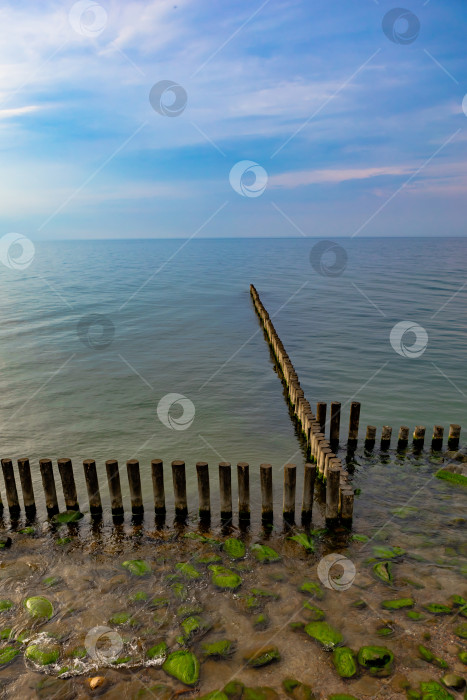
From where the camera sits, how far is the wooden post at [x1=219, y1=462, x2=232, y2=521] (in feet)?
34.4

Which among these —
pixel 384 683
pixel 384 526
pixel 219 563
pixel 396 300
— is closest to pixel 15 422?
pixel 219 563

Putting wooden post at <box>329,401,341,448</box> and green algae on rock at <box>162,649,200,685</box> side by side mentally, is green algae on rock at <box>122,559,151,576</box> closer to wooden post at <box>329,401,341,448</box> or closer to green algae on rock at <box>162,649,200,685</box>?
green algae on rock at <box>162,649,200,685</box>

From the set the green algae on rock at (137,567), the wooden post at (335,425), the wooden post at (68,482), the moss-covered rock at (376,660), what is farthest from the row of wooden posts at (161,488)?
the wooden post at (335,425)

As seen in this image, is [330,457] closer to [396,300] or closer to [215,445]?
[215,445]

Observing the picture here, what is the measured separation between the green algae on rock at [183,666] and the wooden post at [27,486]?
5394 mm

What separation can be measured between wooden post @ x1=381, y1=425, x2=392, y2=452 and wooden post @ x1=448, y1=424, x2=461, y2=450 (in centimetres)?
186

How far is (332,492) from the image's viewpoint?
34.8 ft

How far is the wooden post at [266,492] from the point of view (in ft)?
34.5

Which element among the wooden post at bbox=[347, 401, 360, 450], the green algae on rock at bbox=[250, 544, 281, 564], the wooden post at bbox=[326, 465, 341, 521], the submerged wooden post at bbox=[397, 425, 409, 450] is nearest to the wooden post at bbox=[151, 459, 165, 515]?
the green algae on rock at bbox=[250, 544, 281, 564]

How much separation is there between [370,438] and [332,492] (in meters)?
4.90

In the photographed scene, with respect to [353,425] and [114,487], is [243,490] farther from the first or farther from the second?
[353,425]

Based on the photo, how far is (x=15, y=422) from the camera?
60.5 ft

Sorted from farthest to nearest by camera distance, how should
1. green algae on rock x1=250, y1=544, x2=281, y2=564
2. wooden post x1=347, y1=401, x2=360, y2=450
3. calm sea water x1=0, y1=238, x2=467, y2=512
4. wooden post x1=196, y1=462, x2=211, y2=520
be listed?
1. calm sea water x1=0, y1=238, x2=467, y2=512
2. wooden post x1=347, y1=401, x2=360, y2=450
3. wooden post x1=196, y1=462, x2=211, y2=520
4. green algae on rock x1=250, y1=544, x2=281, y2=564

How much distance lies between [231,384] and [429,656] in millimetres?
15447
